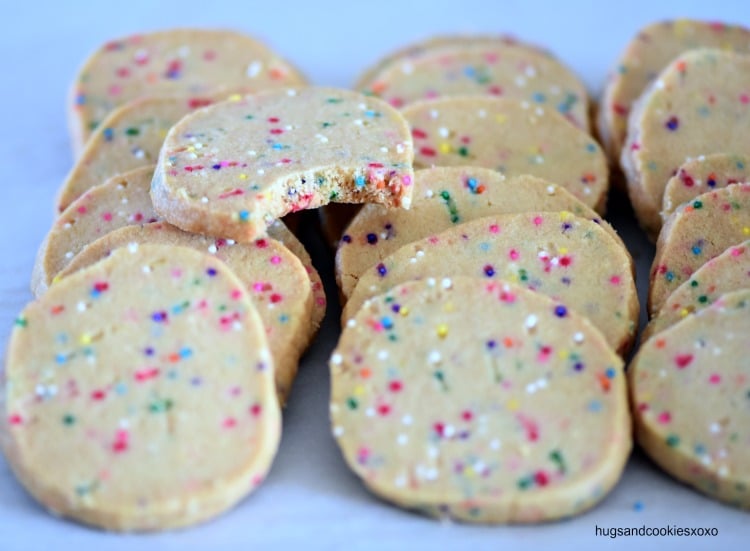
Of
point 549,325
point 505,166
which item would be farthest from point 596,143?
point 549,325

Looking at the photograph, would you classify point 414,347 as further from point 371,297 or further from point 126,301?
point 126,301

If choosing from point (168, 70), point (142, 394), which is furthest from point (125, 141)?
point (142, 394)

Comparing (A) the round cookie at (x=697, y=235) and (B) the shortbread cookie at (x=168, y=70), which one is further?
(B) the shortbread cookie at (x=168, y=70)

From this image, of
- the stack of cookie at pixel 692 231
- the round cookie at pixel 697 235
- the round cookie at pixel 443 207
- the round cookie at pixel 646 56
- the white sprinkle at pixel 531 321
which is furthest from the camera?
the round cookie at pixel 646 56

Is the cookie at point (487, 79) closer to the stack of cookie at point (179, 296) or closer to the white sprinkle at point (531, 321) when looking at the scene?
the stack of cookie at point (179, 296)

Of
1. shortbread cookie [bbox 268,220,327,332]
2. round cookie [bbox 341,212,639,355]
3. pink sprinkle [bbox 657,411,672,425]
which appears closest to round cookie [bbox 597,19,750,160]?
round cookie [bbox 341,212,639,355]

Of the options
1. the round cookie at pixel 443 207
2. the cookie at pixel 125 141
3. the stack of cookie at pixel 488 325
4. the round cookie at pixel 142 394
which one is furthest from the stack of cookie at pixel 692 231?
the cookie at pixel 125 141

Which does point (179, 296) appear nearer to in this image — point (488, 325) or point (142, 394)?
point (142, 394)

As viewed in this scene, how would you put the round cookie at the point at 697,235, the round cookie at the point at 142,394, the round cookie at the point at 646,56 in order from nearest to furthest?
the round cookie at the point at 142,394 → the round cookie at the point at 697,235 → the round cookie at the point at 646,56
